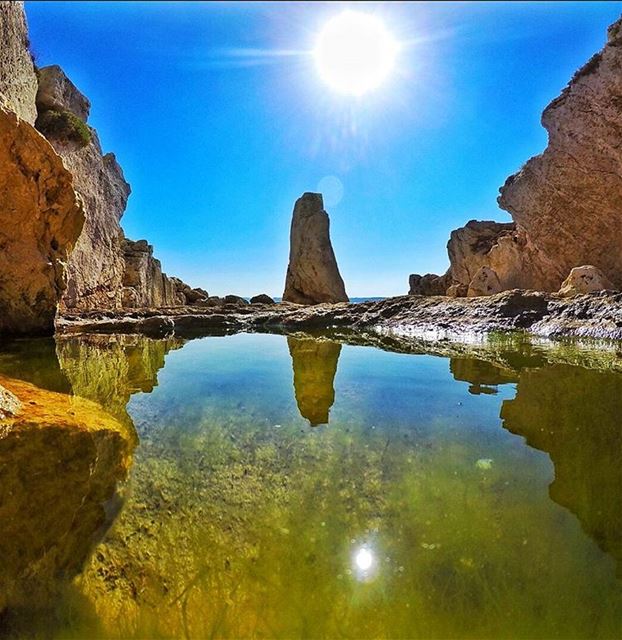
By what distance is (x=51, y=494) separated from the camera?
1.96 metres

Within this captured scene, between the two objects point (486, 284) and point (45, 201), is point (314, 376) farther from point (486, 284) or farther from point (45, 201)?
point (486, 284)

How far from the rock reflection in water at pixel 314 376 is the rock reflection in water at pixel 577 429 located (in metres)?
1.65

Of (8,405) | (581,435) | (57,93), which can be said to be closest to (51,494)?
(8,405)

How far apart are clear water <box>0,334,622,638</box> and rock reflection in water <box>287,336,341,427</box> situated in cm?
13

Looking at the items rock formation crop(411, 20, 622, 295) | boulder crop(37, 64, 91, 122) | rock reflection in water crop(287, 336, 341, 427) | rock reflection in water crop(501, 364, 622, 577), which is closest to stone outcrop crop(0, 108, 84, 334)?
rock reflection in water crop(287, 336, 341, 427)

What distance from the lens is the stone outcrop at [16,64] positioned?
10273 millimetres

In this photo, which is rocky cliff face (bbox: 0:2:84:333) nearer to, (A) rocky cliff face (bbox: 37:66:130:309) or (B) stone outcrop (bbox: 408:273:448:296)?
(A) rocky cliff face (bbox: 37:66:130:309)

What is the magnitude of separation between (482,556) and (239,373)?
4.23 m

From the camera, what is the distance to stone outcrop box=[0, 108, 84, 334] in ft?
27.0

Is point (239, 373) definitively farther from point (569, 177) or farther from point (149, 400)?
point (569, 177)

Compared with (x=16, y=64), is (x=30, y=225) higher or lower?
lower

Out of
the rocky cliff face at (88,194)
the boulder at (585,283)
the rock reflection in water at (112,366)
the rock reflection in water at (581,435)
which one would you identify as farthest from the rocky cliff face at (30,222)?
the boulder at (585,283)

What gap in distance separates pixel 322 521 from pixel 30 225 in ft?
33.7

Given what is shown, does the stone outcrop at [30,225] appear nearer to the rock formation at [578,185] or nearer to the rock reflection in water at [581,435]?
the rock reflection in water at [581,435]
